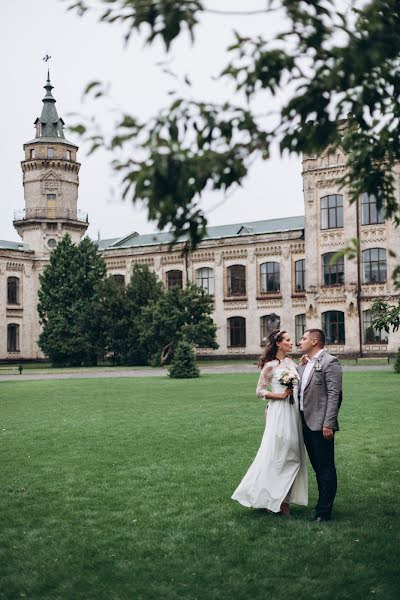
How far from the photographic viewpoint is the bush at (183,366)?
108 feet

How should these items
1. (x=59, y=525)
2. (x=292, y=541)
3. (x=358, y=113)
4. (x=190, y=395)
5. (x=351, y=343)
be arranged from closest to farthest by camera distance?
(x=358, y=113) → (x=292, y=541) → (x=59, y=525) → (x=190, y=395) → (x=351, y=343)

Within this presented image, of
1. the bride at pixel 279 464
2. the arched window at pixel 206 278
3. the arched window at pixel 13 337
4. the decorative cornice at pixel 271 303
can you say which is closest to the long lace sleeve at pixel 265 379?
the bride at pixel 279 464

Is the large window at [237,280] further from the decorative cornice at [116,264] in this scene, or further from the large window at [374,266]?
the large window at [374,266]

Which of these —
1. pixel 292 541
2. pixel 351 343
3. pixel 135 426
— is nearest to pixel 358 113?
pixel 292 541

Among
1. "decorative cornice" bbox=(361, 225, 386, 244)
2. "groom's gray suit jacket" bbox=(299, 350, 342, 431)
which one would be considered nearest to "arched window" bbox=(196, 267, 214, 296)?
"decorative cornice" bbox=(361, 225, 386, 244)

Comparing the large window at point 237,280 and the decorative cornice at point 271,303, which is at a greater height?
the large window at point 237,280

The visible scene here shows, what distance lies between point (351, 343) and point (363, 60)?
43.5 m

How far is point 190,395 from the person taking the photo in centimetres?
2302

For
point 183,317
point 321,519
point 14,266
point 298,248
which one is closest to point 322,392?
point 321,519

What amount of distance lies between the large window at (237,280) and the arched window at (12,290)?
18466 millimetres

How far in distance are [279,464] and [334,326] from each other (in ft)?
132

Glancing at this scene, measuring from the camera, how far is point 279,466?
314 inches

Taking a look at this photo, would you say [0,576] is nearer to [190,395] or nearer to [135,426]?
[135,426]

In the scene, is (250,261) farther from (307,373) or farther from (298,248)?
(307,373)
